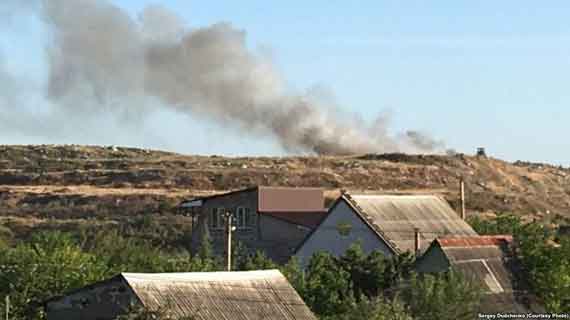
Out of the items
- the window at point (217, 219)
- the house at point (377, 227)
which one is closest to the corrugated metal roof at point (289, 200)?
the window at point (217, 219)

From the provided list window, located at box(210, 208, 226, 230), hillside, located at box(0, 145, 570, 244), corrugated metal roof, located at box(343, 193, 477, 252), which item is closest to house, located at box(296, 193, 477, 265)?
corrugated metal roof, located at box(343, 193, 477, 252)

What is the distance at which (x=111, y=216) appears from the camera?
7469 centimetres

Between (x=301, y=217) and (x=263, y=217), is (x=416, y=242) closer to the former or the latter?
(x=301, y=217)

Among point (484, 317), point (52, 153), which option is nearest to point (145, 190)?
point (52, 153)

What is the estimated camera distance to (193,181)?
298 feet

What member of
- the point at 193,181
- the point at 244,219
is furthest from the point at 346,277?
the point at 193,181

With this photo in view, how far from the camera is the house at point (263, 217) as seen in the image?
52438mm

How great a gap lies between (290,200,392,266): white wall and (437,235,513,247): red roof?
517 cm

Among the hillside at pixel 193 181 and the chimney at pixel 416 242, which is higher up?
the hillside at pixel 193 181

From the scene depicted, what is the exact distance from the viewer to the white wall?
42.3 m

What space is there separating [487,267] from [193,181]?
56646 mm

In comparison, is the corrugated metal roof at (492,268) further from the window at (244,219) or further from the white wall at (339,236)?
the window at (244,219)

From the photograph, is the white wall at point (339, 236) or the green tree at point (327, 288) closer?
the green tree at point (327, 288)

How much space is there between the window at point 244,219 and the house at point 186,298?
26.3m
